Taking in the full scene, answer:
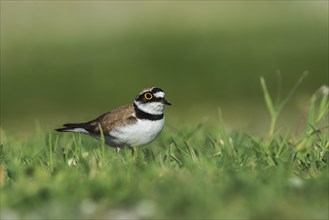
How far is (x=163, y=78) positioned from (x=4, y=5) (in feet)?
37.3

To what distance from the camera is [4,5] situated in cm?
3175

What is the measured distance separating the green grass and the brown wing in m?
0.77

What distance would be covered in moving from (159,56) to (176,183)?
16782mm

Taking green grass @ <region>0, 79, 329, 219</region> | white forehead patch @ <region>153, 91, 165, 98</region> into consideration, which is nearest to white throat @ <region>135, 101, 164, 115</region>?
white forehead patch @ <region>153, 91, 165, 98</region>

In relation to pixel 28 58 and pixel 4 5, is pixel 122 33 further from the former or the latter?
pixel 4 5

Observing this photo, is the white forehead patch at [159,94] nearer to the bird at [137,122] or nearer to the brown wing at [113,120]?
the bird at [137,122]

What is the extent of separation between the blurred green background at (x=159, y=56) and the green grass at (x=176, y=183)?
5507mm

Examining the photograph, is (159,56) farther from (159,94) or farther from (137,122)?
(137,122)

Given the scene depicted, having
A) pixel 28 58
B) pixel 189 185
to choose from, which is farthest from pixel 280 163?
pixel 28 58

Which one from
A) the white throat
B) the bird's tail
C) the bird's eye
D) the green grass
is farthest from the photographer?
the bird's tail

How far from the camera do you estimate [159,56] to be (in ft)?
78.6

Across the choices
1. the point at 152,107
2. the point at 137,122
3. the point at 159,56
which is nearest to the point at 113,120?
the point at 137,122

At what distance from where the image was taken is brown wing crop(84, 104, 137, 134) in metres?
10.3

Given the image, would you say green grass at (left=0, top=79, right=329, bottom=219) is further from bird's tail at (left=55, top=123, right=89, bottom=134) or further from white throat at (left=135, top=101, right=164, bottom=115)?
bird's tail at (left=55, top=123, right=89, bottom=134)
